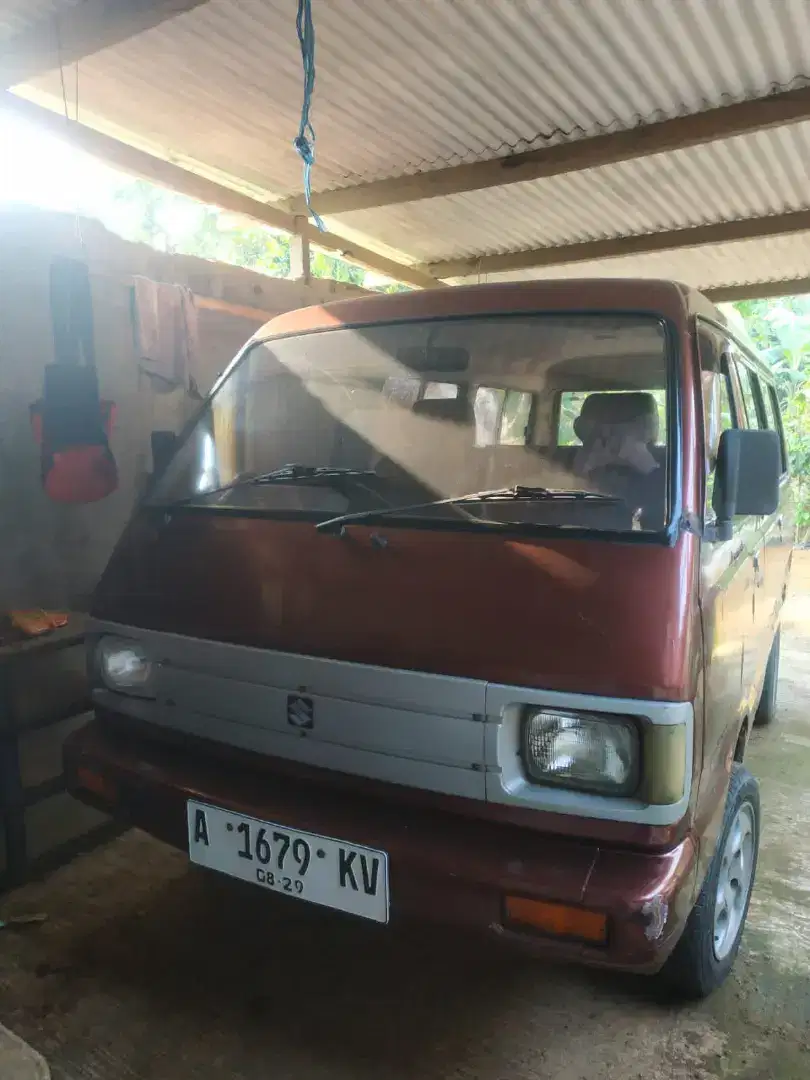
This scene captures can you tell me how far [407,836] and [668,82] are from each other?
3857 millimetres

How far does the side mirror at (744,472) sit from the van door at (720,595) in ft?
0.10

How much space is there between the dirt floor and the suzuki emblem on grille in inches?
18.6

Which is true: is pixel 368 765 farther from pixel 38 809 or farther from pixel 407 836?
pixel 38 809

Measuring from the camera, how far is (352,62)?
3756 millimetres

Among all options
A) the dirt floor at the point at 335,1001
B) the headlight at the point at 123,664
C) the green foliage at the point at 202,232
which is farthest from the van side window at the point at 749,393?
the green foliage at the point at 202,232

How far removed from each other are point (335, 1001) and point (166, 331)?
2.95 m

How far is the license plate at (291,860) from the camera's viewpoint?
5.70 ft

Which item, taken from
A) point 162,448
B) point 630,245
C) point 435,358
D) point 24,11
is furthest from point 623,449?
point 630,245

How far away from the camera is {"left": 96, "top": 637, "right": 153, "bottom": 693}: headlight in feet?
7.11

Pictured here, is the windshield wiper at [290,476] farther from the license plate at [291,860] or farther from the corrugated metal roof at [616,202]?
the corrugated metal roof at [616,202]

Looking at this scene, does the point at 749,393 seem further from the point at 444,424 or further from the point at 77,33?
the point at 77,33

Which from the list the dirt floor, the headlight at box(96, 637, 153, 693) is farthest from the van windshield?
the dirt floor

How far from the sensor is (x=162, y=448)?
8.51 feet

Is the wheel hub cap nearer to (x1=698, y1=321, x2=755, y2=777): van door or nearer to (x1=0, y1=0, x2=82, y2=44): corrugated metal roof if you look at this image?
(x1=698, y1=321, x2=755, y2=777): van door
